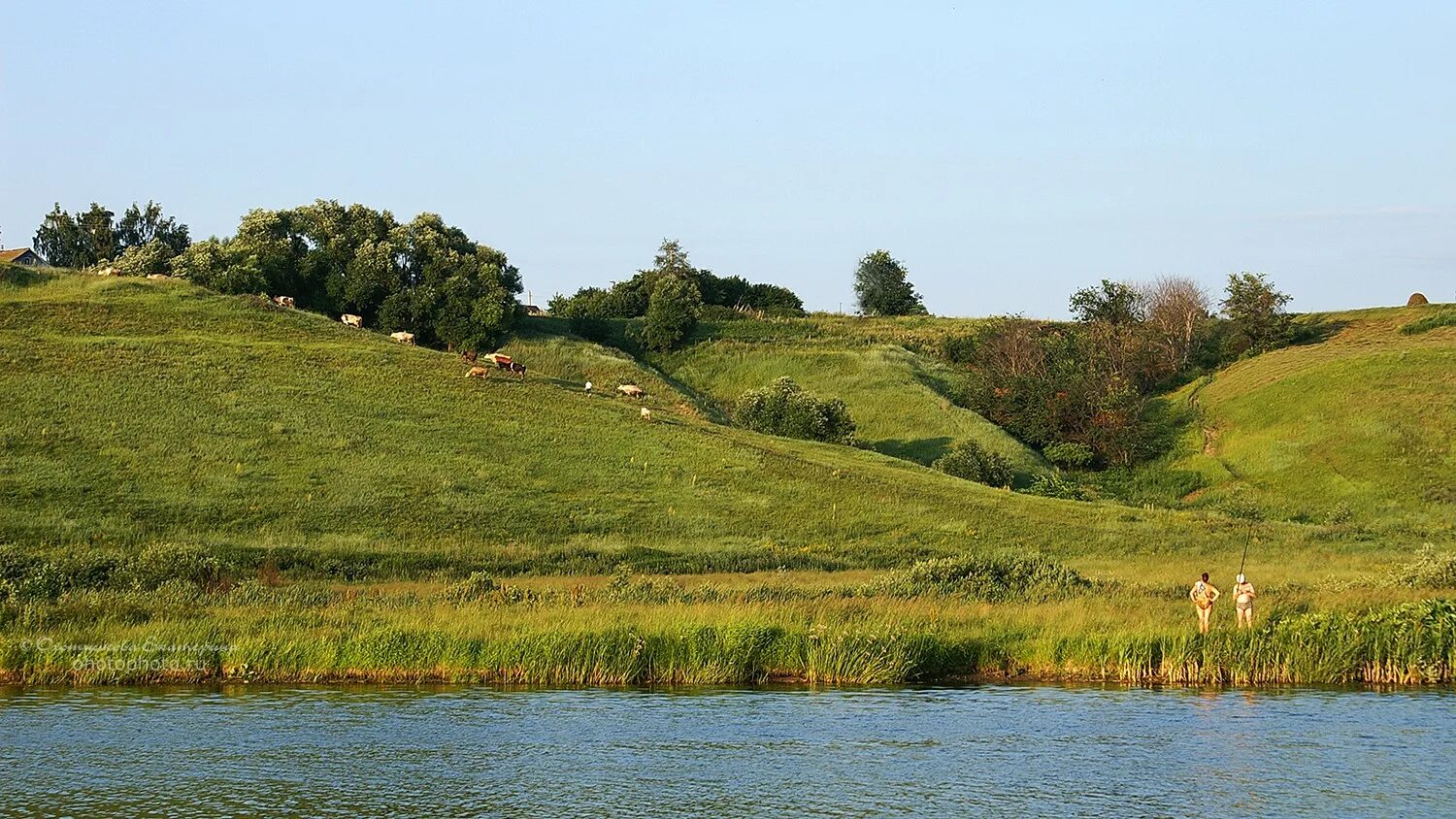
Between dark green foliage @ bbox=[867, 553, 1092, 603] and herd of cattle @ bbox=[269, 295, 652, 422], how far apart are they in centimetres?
3827

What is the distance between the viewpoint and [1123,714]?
2556 centimetres

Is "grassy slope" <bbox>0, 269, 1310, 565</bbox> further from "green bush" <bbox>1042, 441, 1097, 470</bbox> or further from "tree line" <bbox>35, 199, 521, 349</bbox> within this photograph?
"green bush" <bbox>1042, 441, 1097, 470</bbox>

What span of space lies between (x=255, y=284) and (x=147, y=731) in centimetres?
7701

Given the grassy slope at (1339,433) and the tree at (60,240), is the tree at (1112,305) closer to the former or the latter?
the grassy slope at (1339,433)

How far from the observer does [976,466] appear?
8362cm

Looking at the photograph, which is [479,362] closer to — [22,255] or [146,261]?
[146,261]

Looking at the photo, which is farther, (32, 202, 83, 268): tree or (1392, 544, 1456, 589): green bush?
(32, 202, 83, 268): tree

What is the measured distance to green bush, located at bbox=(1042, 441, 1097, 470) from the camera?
322ft

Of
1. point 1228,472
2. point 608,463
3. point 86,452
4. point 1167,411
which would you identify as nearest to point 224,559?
point 86,452

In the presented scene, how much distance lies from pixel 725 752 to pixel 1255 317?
10755 centimetres

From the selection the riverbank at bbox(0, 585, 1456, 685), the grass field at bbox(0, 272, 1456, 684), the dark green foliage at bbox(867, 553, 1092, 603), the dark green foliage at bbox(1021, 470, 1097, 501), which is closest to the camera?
the riverbank at bbox(0, 585, 1456, 685)

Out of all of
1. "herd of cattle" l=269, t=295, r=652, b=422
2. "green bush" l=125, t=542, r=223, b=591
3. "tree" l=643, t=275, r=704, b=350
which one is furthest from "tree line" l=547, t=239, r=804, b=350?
"green bush" l=125, t=542, r=223, b=591

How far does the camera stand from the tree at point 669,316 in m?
123

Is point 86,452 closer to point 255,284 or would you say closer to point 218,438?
point 218,438
